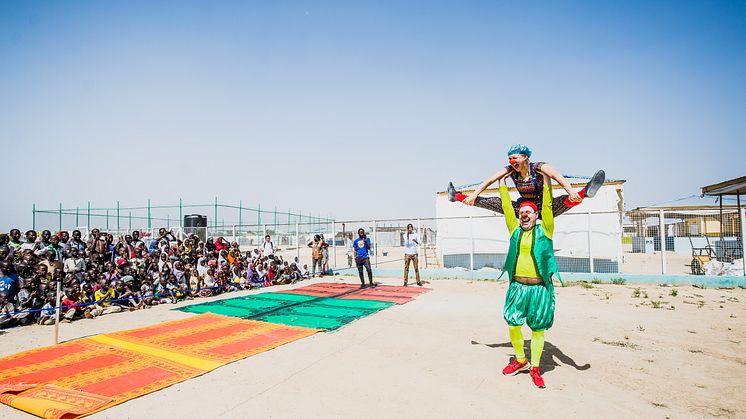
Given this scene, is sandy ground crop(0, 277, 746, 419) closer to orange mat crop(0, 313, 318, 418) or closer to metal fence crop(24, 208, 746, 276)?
orange mat crop(0, 313, 318, 418)

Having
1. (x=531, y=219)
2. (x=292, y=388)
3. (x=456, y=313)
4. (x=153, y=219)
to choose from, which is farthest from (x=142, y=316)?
(x=153, y=219)

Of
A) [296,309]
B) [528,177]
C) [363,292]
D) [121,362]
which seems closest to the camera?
[528,177]

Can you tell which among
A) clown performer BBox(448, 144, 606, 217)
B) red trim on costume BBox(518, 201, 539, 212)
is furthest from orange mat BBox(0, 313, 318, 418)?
red trim on costume BBox(518, 201, 539, 212)

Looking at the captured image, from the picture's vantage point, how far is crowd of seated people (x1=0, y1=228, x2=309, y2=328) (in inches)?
309

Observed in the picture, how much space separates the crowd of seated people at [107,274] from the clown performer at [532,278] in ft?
23.4

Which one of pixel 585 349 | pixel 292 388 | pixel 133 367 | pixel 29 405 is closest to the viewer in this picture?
pixel 29 405

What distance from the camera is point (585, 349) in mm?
5562

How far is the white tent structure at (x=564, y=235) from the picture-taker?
13.5 m

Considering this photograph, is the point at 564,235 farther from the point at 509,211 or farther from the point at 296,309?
the point at 509,211

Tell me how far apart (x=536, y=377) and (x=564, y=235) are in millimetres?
11980

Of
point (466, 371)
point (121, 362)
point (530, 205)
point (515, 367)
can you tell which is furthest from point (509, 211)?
point (121, 362)

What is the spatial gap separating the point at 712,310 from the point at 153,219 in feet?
80.6

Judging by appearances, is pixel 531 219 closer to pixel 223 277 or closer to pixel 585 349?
pixel 585 349

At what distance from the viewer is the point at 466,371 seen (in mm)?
4691
